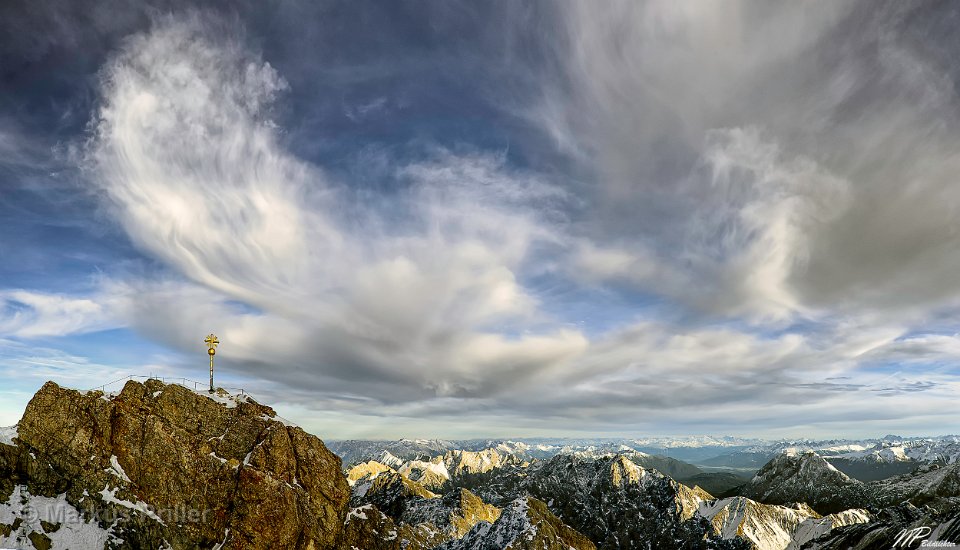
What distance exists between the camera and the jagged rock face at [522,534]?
144 meters

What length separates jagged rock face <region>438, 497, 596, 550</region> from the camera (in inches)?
5650

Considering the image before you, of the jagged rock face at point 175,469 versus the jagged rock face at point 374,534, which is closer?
the jagged rock face at point 175,469

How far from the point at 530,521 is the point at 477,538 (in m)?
17.4

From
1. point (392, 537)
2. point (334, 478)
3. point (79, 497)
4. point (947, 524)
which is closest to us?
point (947, 524)

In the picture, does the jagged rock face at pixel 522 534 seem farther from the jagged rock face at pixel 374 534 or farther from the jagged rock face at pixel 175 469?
the jagged rock face at pixel 175 469

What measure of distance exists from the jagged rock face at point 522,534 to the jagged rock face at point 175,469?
4339 cm

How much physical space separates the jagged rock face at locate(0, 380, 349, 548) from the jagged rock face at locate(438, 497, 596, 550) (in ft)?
142

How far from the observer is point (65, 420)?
11900cm

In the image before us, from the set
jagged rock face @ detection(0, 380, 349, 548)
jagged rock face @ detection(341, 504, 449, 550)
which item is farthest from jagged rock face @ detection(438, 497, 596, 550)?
jagged rock face @ detection(0, 380, 349, 548)

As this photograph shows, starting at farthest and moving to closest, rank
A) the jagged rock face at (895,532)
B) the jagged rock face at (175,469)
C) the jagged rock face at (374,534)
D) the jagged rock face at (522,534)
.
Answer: the jagged rock face at (522,534)
the jagged rock face at (374,534)
the jagged rock face at (175,469)
the jagged rock face at (895,532)

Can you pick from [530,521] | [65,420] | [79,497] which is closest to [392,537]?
[530,521]

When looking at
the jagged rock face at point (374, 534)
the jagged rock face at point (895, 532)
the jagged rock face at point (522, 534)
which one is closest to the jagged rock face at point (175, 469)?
the jagged rock face at point (374, 534)

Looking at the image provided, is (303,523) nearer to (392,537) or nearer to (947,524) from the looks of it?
(392,537)

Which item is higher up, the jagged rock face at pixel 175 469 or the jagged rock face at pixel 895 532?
the jagged rock face at pixel 175 469
